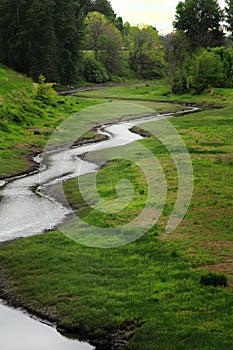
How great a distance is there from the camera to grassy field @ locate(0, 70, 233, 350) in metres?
16.8

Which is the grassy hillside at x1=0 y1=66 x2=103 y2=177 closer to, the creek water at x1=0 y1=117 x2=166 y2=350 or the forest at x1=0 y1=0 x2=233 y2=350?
the forest at x1=0 y1=0 x2=233 y2=350

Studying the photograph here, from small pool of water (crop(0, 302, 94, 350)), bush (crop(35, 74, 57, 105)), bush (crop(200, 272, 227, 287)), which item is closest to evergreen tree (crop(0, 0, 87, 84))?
bush (crop(35, 74, 57, 105))

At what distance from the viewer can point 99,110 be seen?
7756 cm

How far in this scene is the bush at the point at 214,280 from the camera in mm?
19156

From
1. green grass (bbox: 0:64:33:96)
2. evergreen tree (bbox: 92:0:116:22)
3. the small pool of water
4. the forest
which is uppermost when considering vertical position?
evergreen tree (bbox: 92:0:116:22)

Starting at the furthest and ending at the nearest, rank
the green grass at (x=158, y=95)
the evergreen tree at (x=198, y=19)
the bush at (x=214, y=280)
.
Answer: the evergreen tree at (x=198, y=19) → the green grass at (x=158, y=95) → the bush at (x=214, y=280)

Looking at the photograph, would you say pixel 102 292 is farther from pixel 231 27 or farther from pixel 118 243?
pixel 231 27

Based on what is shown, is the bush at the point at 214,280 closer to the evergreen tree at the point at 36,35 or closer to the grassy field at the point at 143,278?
the grassy field at the point at 143,278

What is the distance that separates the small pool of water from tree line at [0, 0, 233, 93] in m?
73.5

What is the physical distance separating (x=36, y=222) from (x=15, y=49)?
2698 inches

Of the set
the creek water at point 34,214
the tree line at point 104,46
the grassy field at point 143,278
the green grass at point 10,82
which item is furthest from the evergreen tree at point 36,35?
the grassy field at point 143,278

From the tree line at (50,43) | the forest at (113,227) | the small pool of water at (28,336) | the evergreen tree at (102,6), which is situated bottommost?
the small pool of water at (28,336)

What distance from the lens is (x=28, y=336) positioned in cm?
1733

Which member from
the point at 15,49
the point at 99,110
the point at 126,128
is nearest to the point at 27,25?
the point at 15,49
